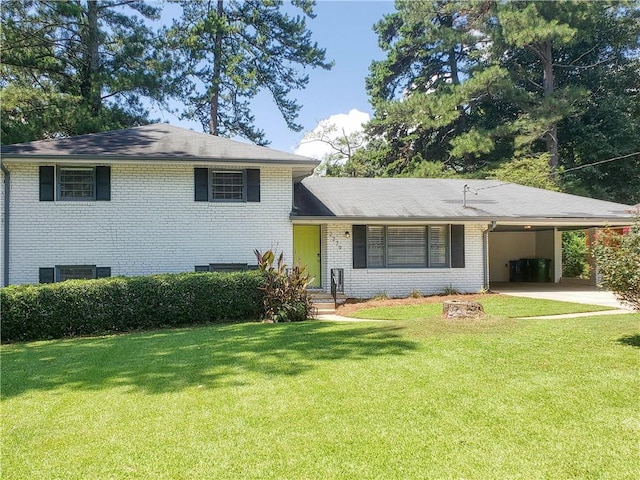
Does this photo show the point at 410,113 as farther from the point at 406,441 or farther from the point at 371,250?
the point at 406,441

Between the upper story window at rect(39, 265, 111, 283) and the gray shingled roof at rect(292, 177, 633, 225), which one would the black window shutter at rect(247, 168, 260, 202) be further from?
the upper story window at rect(39, 265, 111, 283)

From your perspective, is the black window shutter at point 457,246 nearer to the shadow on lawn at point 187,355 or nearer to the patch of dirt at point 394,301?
the patch of dirt at point 394,301

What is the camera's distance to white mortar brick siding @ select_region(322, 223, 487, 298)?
13062 millimetres

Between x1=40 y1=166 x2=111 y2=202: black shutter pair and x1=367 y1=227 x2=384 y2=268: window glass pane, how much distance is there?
24.9 ft

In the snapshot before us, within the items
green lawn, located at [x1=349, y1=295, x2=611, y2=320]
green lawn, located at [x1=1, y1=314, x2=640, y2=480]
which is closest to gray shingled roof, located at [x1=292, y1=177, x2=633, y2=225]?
green lawn, located at [x1=349, y1=295, x2=611, y2=320]

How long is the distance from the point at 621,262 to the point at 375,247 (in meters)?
7.60

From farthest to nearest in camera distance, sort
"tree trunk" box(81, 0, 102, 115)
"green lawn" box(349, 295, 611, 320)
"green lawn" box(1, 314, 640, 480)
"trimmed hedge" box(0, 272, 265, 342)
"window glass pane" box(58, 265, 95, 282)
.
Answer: "tree trunk" box(81, 0, 102, 115) → "window glass pane" box(58, 265, 95, 282) → "green lawn" box(349, 295, 611, 320) → "trimmed hedge" box(0, 272, 265, 342) → "green lawn" box(1, 314, 640, 480)

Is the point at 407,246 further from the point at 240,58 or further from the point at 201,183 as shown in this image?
the point at 240,58

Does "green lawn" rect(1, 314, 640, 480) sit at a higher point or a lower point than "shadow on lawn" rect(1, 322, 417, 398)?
higher

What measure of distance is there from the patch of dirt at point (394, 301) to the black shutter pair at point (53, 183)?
7.10m

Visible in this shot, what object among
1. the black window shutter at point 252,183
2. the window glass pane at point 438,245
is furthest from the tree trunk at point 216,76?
the window glass pane at point 438,245

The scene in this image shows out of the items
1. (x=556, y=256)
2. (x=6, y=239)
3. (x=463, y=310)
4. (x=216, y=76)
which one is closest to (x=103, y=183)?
(x=6, y=239)

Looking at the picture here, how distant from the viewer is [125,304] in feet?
30.6

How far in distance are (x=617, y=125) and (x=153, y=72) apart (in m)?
26.6
